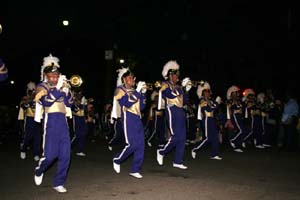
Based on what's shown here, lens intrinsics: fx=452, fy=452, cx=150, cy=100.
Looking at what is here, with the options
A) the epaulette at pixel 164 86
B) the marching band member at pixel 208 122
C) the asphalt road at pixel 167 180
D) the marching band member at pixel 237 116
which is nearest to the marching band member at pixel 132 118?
the asphalt road at pixel 167 180

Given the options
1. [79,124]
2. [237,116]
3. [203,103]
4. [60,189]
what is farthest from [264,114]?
[60,189]

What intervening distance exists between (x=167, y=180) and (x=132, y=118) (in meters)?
1.44

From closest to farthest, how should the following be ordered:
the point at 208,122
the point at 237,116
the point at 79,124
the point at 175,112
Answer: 1. the point at 175,112
2. the point at 208,122
3. the point at 79,124
4. the point at 237,116

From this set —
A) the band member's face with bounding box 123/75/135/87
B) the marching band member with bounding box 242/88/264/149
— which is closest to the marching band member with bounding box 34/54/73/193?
the band member's face with bounding box 123/75/135/87

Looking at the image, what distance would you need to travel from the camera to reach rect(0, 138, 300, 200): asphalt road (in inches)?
298

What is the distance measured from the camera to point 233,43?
80.7 ft

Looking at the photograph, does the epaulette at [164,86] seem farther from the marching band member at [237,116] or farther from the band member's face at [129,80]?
the marching band member at [237,116]

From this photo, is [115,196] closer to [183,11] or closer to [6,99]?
[183,11]

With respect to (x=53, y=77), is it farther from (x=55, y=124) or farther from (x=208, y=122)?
(x=208, y=122)

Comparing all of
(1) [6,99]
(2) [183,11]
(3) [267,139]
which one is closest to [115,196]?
(3) [267,139]

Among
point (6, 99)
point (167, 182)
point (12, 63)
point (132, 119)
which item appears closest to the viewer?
point (167, 182)

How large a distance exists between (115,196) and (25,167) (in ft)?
13.9

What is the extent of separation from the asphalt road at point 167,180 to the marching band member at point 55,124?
1.36 feet

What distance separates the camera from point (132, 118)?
9266 millimetres
